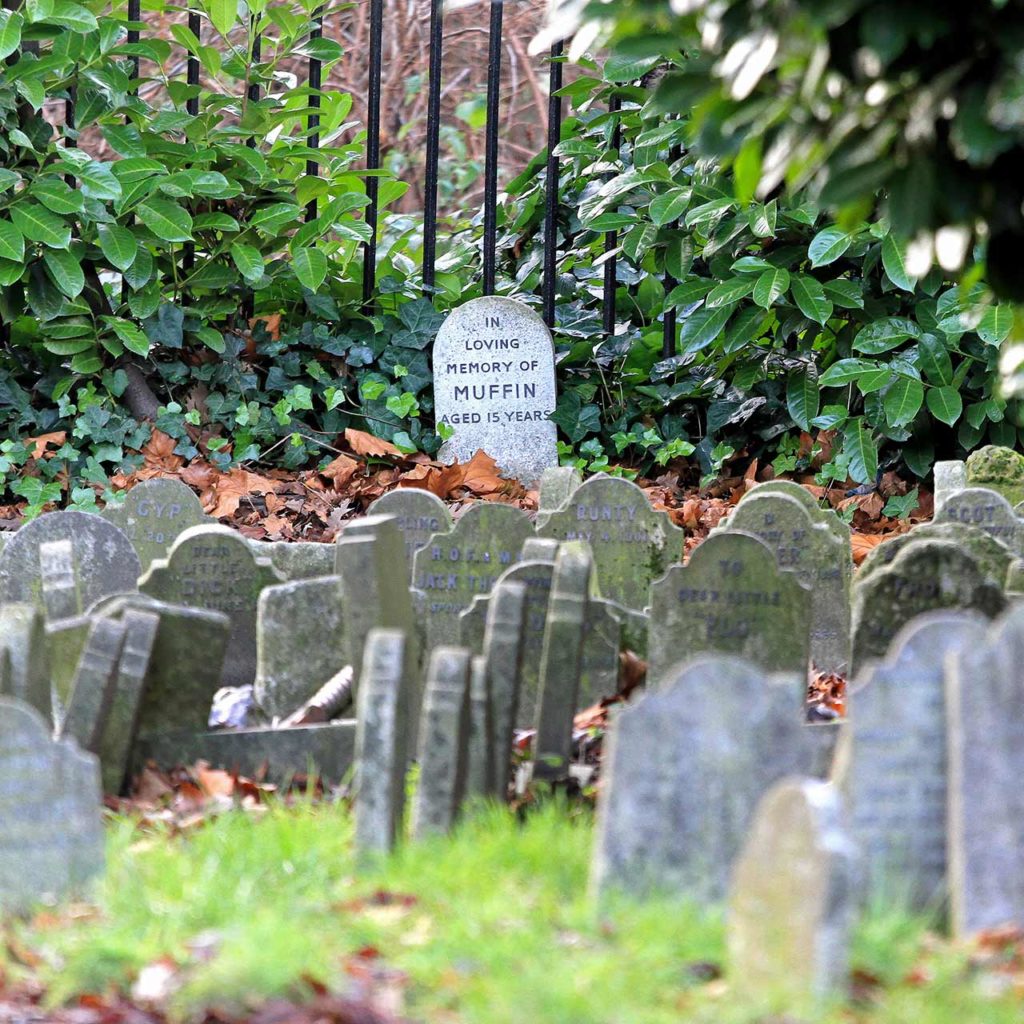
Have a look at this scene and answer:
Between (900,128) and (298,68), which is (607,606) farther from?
(298,68)

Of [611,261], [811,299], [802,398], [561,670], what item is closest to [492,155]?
[611,261]

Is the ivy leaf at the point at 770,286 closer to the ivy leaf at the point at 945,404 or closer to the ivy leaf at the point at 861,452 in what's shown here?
the ivy leaf at the point at 861,452

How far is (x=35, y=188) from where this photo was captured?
7.87 meters

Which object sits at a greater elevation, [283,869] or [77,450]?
[77,450]

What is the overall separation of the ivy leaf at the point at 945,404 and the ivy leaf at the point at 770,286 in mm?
830

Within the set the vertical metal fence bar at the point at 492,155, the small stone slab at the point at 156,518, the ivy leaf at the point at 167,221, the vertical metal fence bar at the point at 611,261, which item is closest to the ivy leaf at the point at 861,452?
the vertical metal fence bar at the point at 611,261

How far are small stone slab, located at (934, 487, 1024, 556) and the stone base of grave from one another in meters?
2.35

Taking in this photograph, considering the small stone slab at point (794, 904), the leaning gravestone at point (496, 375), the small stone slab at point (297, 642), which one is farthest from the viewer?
the leaning gravestone at point (496, 375)

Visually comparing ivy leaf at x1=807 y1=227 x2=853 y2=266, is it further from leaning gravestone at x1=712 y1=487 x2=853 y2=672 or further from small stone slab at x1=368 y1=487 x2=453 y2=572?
small stone slab at x1=368 y1=487 x2=453 y2=572

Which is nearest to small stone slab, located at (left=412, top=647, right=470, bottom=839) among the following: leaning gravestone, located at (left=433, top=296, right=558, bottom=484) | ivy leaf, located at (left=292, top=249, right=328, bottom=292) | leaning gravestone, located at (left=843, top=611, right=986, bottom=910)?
leaning gravestone, located at (left=843, top=611, right=986, bottom=910)

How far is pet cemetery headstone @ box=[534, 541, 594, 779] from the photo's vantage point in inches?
154

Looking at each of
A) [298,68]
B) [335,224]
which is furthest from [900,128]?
[298,68]

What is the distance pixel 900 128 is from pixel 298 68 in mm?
12299

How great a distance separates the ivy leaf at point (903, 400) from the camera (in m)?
7.58
